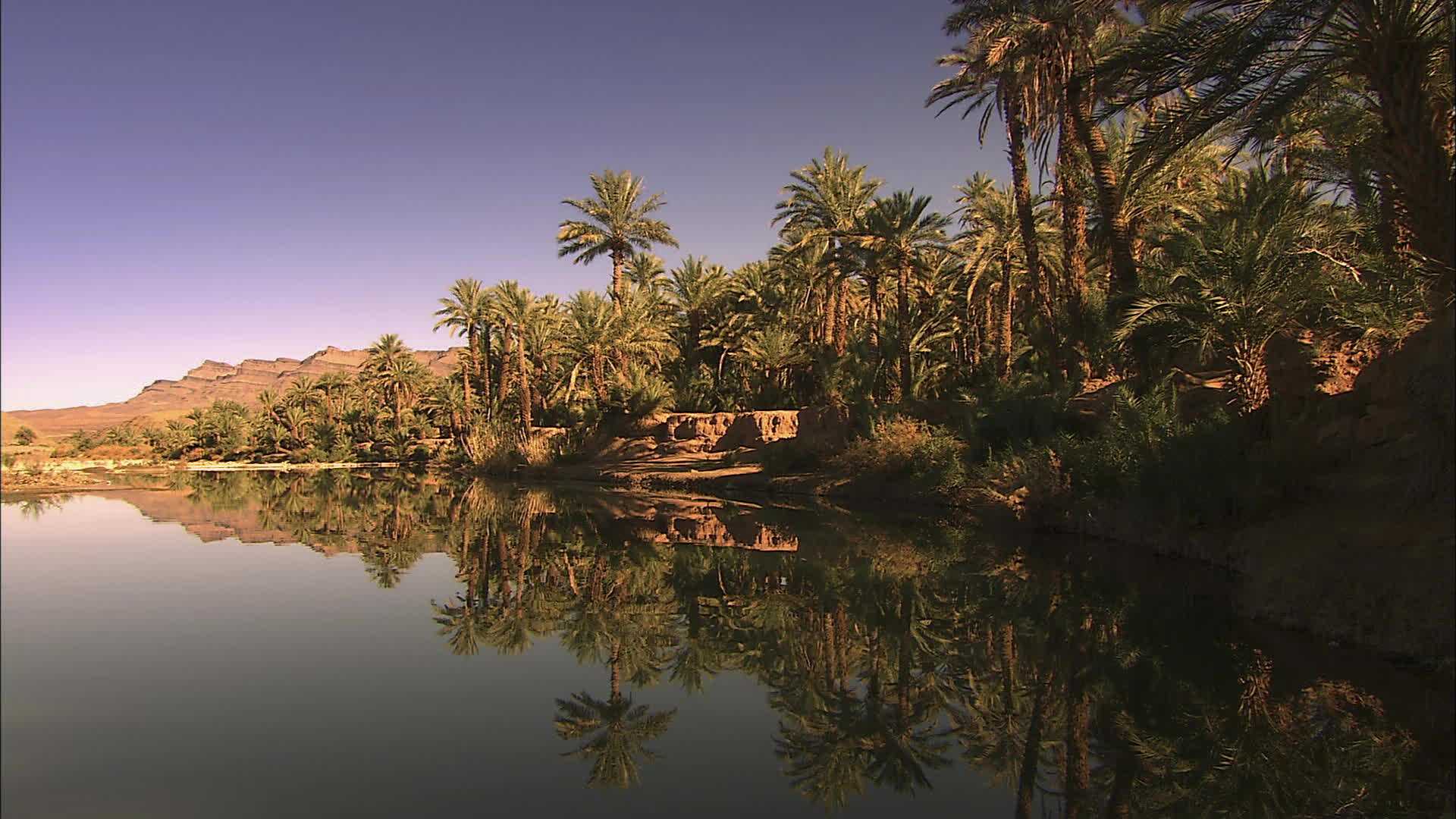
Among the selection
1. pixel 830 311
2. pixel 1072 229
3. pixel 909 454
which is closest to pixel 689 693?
pixel 909 454

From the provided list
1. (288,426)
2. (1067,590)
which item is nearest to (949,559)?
(1067,590)

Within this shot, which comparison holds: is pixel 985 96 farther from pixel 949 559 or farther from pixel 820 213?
pixel 949 559

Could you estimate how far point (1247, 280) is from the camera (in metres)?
14.1

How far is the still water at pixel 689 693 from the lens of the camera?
555cm

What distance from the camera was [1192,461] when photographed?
13211 mm

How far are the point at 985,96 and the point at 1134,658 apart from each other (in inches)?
844

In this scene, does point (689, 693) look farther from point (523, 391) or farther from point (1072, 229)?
point (523, 391)

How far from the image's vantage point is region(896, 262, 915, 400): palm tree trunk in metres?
29.7

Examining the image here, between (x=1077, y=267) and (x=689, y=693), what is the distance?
18063 mm

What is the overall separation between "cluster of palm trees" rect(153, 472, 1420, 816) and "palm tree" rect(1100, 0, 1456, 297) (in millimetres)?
5393

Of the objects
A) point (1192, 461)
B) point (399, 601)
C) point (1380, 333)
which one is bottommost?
point (399, 601)

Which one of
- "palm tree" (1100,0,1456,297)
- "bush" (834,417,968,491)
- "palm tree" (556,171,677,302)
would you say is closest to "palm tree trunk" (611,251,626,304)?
"palm tree" (556,171,677,302)

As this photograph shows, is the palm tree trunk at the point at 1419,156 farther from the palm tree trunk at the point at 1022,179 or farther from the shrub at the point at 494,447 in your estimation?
the shrub at the point at 494,447

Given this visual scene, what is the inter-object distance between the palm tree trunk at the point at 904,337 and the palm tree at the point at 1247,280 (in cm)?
1436
